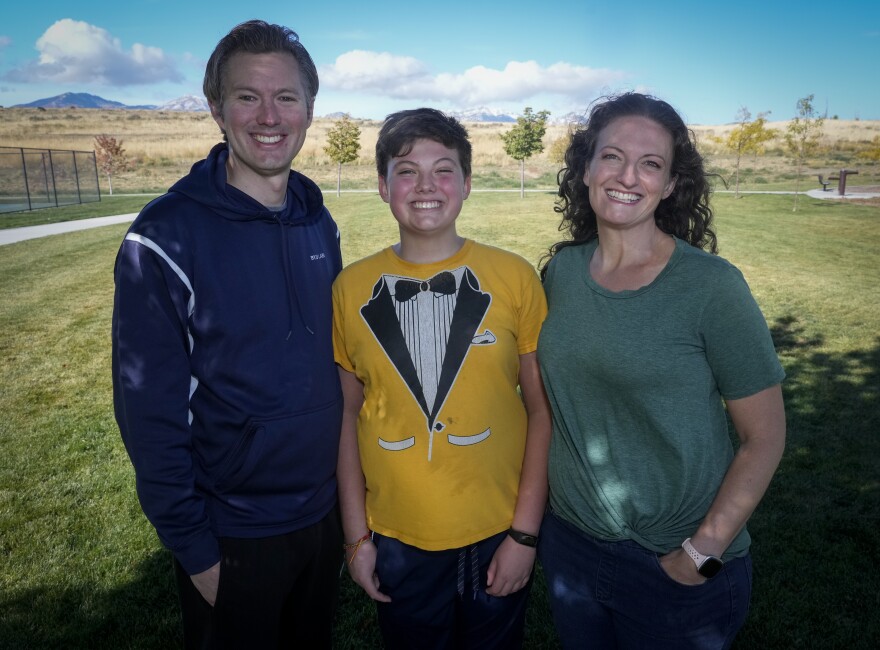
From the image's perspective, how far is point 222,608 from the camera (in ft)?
7.31

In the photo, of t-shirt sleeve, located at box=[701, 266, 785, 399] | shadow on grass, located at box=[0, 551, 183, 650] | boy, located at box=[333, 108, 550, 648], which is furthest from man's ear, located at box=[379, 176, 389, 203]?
shadow on grass, located at box=[0, 551, 183, 650]

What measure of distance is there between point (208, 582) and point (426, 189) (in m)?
1.65

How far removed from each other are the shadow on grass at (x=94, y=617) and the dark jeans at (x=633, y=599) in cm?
245

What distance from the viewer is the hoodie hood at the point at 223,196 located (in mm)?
2189

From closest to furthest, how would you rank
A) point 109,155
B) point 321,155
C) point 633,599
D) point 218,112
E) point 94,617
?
1. point 633,599
2. point 218,112
3. point 94,617
4. point 109,155
5. point 321,155

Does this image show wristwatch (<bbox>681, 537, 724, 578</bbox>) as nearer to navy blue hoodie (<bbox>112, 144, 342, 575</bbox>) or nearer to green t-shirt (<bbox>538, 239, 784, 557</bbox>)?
green t-shirt (<bbox>538, 239, 784, 557</bbox>)

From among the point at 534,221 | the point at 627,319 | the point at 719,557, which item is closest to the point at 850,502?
the point at 719,557

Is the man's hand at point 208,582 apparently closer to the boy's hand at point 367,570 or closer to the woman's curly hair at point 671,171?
the boy's hand at point 367,570

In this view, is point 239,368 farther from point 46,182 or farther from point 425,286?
point 46,182

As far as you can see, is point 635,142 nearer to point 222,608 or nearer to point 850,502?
point 222,608

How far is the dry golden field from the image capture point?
3922 cm

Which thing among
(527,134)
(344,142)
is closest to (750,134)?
(527,134)

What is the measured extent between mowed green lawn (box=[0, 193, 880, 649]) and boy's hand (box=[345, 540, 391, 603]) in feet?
4.83

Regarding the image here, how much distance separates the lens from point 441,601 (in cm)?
227
